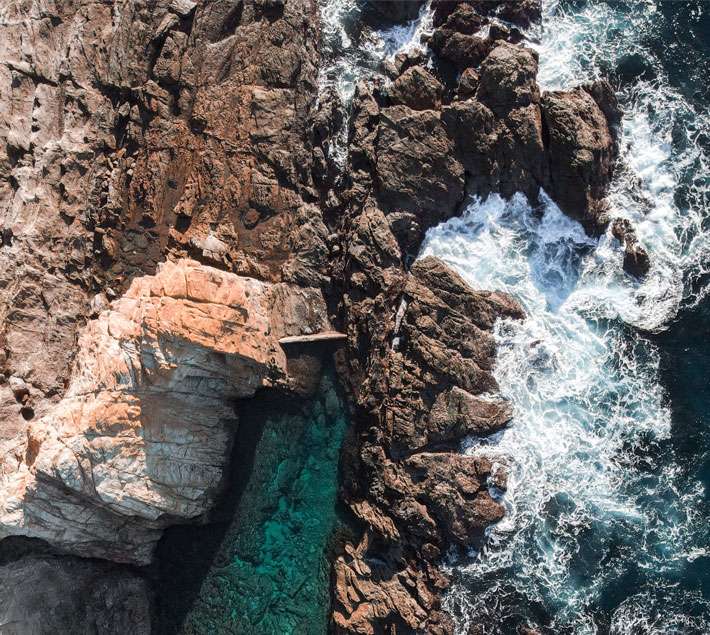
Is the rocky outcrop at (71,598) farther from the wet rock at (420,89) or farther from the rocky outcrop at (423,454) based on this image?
the wet rock at (420,89)

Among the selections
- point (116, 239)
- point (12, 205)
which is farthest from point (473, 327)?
point (12, 205)

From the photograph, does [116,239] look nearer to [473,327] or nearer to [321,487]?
[321,487]

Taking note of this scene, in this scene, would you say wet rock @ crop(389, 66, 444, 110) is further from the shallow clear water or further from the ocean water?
the shallow clear water

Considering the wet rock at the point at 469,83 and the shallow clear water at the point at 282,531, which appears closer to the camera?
the wet rock at the point at 469,83

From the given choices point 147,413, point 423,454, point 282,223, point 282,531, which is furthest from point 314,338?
point 282,531

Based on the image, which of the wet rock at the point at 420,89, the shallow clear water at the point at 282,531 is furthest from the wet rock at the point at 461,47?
the shallow clear water at the point at 282,531
